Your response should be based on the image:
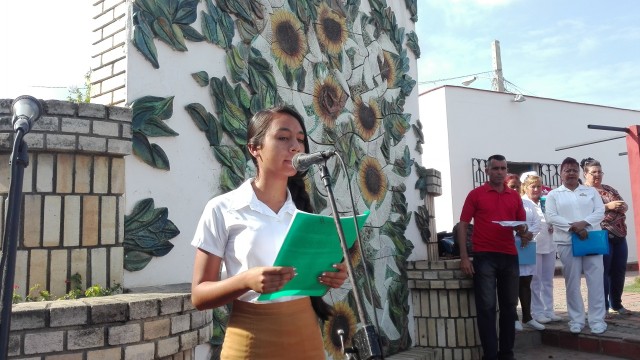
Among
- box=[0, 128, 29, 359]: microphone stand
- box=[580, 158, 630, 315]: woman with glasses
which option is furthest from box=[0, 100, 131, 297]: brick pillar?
box=[580, 158, 630, 315]: woman with glasses

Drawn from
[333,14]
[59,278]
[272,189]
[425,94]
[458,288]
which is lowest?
[458,288]

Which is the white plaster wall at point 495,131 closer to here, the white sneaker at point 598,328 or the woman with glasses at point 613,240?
the woman with glasses at point 613,240

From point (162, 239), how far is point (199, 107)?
86 centimetres

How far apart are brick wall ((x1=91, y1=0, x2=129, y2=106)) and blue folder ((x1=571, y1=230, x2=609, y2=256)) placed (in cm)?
441

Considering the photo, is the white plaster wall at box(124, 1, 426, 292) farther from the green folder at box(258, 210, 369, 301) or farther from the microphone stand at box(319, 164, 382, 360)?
the microphone stand at box(319, 164, 382, 360)

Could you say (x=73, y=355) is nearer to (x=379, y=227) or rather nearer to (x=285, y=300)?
(x=285, y=300)

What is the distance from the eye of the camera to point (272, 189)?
2.09 meters

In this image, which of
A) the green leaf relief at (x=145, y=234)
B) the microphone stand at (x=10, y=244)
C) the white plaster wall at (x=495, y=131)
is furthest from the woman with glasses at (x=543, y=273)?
the microphone stand at (x=10, y=244)

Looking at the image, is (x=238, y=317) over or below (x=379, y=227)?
below

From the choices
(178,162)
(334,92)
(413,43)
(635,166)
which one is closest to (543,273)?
(635,166)

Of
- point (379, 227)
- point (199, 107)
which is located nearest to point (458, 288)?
point (379, 227)

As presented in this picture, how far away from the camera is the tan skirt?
1.88 metres

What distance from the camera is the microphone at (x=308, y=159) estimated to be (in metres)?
1.80

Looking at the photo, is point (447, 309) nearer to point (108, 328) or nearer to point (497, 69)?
point (108, 328)
